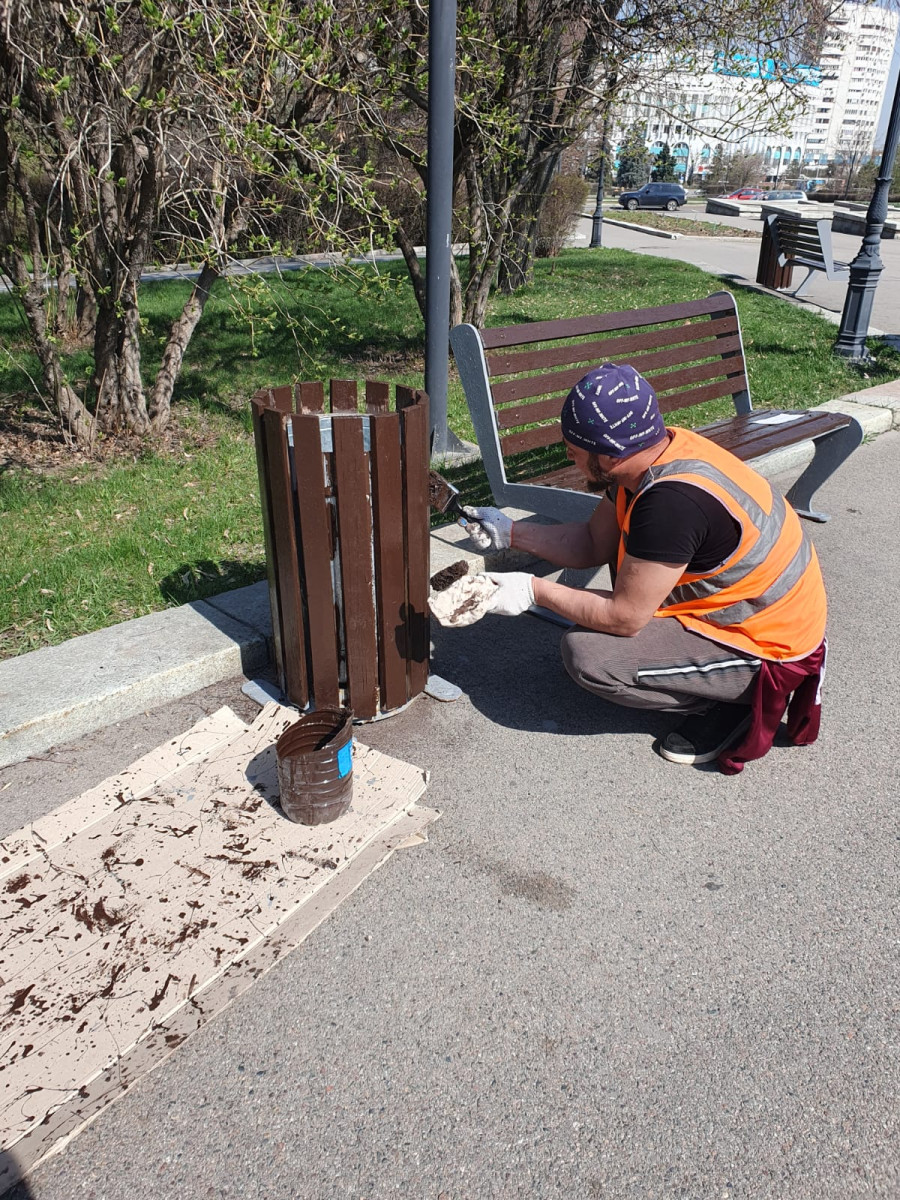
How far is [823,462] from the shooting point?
4.59 metres

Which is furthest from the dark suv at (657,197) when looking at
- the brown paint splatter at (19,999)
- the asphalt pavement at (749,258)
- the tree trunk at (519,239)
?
the brown paint splatter at (19,999)

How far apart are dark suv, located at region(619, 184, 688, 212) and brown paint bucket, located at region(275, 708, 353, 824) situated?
40708 millimetres

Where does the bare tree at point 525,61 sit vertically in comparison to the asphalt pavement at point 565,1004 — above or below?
above

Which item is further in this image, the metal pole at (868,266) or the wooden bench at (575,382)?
the metal pole at (868,266)

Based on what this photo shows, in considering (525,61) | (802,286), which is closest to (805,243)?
(802,286)

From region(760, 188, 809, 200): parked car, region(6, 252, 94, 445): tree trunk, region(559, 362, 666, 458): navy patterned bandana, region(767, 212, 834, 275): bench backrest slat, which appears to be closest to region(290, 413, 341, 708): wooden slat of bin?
region(559, 362, 666, 458): navy patterned bandana

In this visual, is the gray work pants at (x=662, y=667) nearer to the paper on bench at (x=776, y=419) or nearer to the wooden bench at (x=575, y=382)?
the wooden bench at (x=575, y=382)

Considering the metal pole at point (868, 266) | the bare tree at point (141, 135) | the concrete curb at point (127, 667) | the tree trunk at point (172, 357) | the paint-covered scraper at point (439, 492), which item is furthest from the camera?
the metal pole at point (868, 266)

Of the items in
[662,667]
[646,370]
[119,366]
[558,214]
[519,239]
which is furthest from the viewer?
[558,214]

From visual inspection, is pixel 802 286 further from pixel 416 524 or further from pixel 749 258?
pixel 416 524

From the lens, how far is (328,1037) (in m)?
1.96

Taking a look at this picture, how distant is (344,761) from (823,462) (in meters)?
3.23

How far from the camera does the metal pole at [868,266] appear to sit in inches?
297

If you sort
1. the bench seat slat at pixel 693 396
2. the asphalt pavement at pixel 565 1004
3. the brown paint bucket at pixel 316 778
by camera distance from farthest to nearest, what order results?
the bench seat slat at pixel 693 396
the brown paint bucket at pixel 316 778
the asphalt pavement at pixel 565 1004
